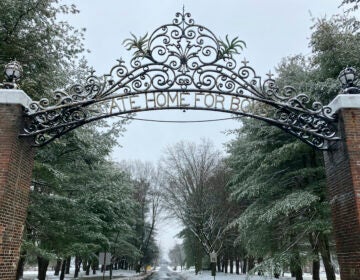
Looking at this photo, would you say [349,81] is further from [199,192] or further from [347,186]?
[199,192]

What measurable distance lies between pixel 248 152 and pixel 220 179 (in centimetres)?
1433

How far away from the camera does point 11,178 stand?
6367mm

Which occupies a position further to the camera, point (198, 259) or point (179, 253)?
point (179, 253)

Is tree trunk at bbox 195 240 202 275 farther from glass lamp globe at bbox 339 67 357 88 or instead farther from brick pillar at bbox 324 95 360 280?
glass lamp globe at bbox 339 67 357 88

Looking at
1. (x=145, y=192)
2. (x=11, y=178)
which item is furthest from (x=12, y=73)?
(x=145, y=192)

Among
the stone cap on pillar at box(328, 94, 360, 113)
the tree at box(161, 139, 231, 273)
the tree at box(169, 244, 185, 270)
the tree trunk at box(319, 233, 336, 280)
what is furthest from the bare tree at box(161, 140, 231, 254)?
the tree at box(169, 244, 185, 270)

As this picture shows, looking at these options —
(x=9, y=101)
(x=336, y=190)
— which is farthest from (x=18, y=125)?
(x=336, y=190)

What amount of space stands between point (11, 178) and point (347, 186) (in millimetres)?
6191

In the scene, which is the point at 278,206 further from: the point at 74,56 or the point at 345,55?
the point at 74,56

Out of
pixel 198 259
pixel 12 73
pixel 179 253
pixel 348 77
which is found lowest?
pixel 198 259

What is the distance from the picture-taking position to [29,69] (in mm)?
11008

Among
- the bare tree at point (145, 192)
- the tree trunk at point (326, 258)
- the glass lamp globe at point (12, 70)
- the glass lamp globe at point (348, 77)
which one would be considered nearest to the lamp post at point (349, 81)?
the glass lamp globe at point (348, 77)

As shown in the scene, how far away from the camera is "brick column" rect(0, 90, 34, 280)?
6160mm

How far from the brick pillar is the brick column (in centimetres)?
617
